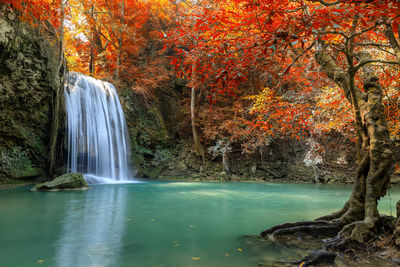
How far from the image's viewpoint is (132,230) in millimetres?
4520

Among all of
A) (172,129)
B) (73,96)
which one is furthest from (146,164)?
(73,96)

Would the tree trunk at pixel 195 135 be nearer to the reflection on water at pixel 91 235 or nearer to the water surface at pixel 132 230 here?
the water surface at pixel 132 230

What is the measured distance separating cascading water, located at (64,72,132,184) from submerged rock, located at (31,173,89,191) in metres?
2.19

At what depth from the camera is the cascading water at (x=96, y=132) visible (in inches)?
523

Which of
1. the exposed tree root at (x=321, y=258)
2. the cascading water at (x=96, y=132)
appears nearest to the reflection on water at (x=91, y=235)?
the exposed tree root at (x=321, y=258)

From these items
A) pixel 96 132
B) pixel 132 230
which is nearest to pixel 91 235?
pixel 132 230

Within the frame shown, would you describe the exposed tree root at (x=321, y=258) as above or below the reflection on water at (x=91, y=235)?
above

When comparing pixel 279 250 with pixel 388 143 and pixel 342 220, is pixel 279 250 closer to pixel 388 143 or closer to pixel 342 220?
pixel 342 220

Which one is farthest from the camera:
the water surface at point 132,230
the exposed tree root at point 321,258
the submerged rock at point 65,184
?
the submerged rock at point 65,184

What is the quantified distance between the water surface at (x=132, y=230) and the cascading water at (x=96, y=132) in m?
5.55

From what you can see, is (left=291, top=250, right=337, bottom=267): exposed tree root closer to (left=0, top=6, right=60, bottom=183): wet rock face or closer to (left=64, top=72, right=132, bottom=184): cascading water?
(left=0, top=6, right=60, bottom=183): wet rock face

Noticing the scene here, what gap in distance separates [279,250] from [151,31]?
68.3 ft

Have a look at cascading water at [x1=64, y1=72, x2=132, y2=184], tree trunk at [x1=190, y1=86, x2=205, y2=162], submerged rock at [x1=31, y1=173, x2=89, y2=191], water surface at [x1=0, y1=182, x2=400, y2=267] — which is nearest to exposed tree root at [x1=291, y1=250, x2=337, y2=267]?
water surface at [x1=0, y1=182, x2=400, y2=267]

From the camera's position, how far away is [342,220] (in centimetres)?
378
